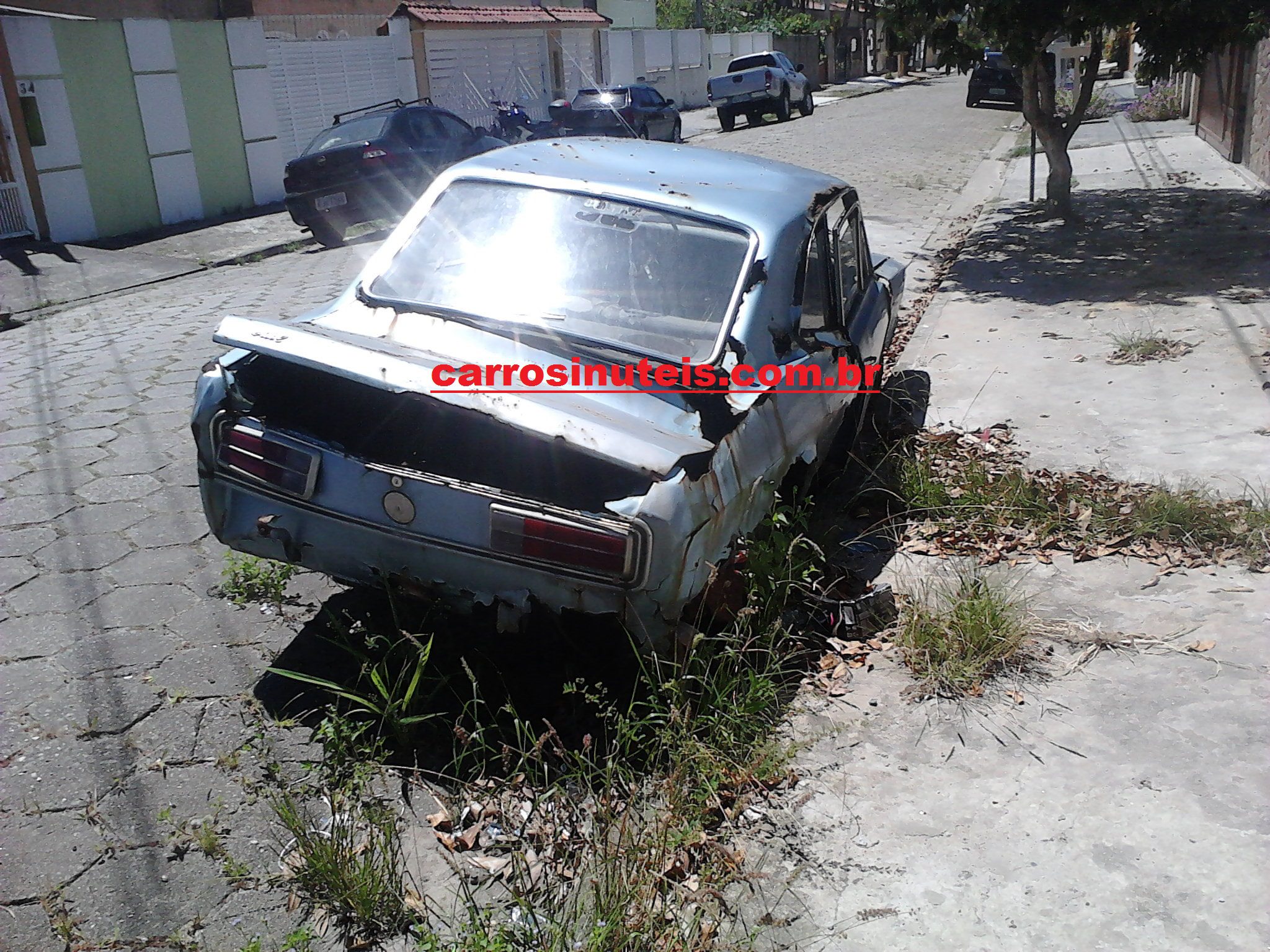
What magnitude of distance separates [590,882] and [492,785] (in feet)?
1.68

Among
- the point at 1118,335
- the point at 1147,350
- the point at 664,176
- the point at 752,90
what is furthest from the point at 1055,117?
the point at 752,90

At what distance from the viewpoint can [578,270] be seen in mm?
4188

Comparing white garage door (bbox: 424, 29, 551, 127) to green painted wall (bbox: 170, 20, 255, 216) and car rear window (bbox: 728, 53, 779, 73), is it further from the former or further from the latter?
green painted wall (bbox: 170, 20, 255, 216)

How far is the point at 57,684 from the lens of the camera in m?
3.69

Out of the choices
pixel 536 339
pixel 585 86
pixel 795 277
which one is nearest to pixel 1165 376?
pixel 795 277

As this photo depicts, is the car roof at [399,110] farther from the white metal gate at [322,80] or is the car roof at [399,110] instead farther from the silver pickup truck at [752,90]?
the silver pickup truck at [752,90]

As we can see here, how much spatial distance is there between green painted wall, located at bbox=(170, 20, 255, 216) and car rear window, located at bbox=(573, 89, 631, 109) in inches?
295

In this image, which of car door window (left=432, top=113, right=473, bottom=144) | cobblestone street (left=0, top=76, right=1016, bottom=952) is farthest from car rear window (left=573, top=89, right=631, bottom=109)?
cobblestone street (left=0, top=76, right=1016, bottom=952)

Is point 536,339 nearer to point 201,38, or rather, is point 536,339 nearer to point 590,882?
point 590,882

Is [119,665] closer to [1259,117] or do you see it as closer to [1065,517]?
[1065,517]

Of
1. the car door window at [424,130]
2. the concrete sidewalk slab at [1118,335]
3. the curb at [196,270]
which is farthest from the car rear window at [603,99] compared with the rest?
the concrete sidewalk slab at [1118,335]

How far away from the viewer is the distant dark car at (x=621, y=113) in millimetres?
21703

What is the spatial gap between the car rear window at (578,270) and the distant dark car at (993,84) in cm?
2746

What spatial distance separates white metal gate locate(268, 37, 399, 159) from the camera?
18484mm
